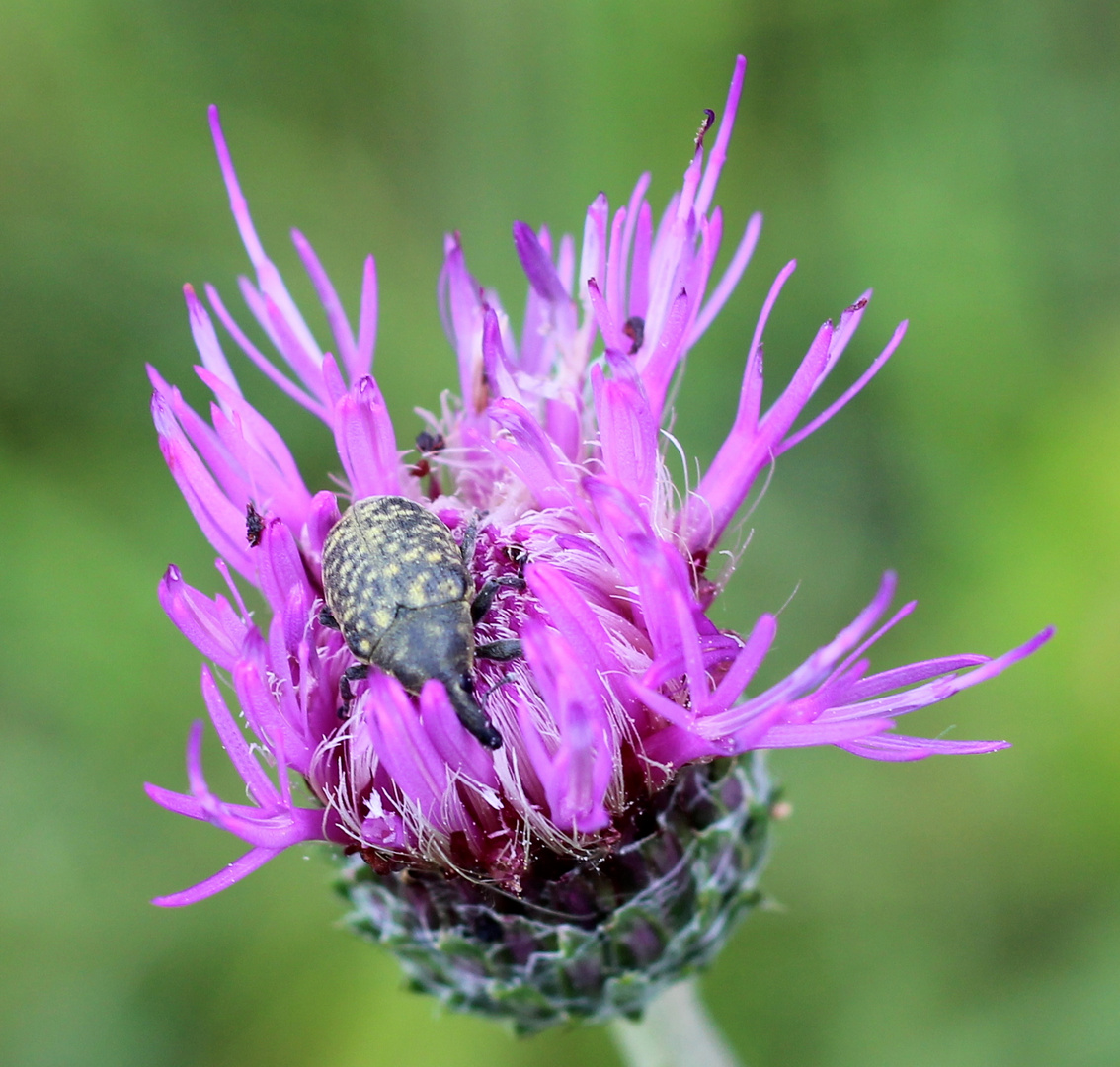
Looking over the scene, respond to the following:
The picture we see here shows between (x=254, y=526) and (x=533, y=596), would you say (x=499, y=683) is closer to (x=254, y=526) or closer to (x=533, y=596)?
(x=533, y=596)

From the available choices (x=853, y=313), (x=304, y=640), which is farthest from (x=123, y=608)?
(x=853, y=313)

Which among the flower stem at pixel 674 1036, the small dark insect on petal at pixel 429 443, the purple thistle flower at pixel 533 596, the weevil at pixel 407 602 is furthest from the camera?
the flower stem at pixel 674 1036

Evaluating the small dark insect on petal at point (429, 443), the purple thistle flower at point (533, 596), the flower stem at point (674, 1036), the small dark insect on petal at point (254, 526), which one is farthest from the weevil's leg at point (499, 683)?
the flower stem at point (674, 1036)

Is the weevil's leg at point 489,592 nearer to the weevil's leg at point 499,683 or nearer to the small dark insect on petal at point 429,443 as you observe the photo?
the weevil's leg at point 499,683

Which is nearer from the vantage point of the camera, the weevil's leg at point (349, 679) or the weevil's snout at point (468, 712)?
the weevil's snout at point (468, 712)

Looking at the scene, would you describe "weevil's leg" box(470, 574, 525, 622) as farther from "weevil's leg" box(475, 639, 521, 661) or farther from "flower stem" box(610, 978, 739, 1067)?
"flower stem" box(610, 978, 739, 1067)

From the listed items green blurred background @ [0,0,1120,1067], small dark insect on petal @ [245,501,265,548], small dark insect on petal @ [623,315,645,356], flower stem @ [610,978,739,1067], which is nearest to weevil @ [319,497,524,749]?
small dark insect on petal @ [245,501,265,548]
